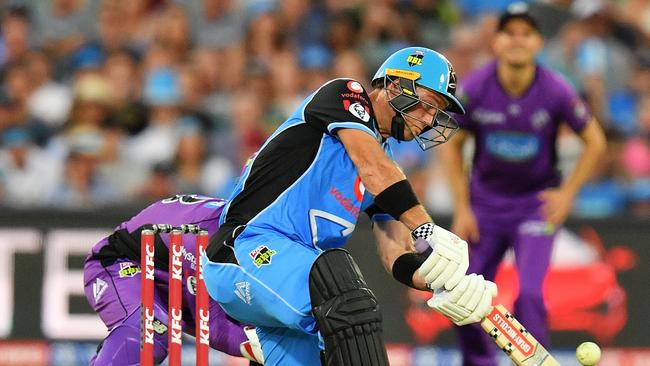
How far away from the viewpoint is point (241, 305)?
5.58m

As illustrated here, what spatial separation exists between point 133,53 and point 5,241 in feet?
9.89

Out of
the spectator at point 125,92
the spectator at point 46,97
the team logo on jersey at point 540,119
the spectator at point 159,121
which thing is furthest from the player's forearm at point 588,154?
the spectator at point 46,97

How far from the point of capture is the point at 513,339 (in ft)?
18.1

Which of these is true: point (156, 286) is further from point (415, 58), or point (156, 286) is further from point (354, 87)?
point (415, 58)

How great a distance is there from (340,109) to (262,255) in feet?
2.41

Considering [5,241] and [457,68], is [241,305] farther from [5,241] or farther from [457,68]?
[457,68]

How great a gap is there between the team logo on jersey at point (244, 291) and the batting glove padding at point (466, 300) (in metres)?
0.78

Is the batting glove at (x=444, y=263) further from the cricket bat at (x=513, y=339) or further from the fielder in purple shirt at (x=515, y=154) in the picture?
the fielder in purple shirt at (x=515, y=154)

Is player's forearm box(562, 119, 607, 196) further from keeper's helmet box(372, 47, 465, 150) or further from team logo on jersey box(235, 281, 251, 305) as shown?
team logo on jersey box(235, 281, 251, 305)

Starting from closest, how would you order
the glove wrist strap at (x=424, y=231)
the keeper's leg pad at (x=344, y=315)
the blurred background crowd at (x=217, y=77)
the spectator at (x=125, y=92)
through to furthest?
1. the keeper's leg pad at (x=344, y=315)
2. the glove wrist strap at (x=424, y=231)
3. the blurred background crowd at (x=217, y=77)
4. the spectator at (x=125, y=92)

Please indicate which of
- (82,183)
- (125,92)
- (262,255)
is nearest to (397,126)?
(262,255)

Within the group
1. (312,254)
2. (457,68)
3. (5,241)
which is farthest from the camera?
(457,68)

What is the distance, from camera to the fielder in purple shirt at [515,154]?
26.9ft

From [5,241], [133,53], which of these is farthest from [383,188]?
[133,53]
